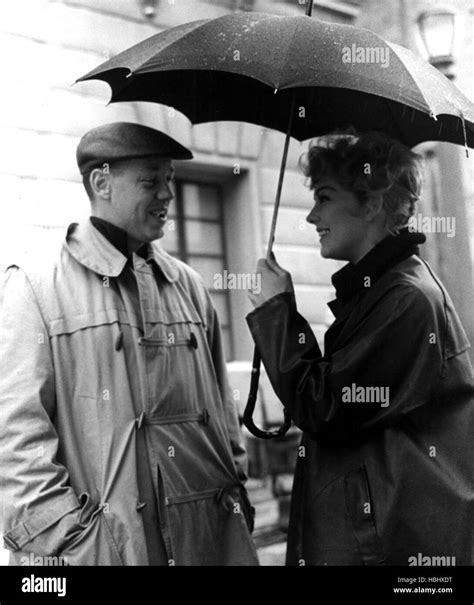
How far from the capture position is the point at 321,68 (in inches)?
94.7

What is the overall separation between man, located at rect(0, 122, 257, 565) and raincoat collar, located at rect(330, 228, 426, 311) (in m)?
0.55

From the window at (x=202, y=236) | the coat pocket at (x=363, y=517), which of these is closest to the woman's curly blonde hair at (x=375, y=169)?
the coat pocket at (x=363, y=517)

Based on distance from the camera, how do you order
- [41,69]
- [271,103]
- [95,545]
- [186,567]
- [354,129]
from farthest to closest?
1. [41,69]
2. [271,103]
3. [354,129]
4. [186,567]
5. [95,545]

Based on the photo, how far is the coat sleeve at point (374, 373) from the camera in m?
2.34

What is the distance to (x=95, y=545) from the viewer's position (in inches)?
93.7

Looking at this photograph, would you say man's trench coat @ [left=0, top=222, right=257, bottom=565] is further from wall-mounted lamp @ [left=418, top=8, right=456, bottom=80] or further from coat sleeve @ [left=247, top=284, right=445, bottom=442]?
wall-mounted lamp @ [left=418, top=8, right=456, bottom=80]

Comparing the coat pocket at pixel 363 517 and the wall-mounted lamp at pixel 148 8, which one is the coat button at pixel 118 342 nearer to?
the coat pocket at pixel 363 517

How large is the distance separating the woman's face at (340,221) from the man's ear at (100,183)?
68cm

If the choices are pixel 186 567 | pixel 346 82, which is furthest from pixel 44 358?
pixel 346 82

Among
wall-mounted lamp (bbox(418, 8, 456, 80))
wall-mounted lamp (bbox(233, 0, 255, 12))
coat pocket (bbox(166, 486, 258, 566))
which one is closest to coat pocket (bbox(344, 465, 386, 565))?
coat pocket (bbox(166, 486, 258, 566))

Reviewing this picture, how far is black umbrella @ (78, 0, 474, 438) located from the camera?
7.92 feet

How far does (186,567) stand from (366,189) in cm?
127

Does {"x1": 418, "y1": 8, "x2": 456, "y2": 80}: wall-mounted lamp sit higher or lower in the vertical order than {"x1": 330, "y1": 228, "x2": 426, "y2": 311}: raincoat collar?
higher

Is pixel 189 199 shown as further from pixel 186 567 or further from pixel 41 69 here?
pixel 186 567
